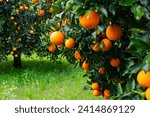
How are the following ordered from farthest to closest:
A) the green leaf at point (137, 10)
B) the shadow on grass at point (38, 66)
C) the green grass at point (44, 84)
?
the shadow on grass at point (38, 66), the green grass at point (44, 84), the green leaf at point (137, 10)

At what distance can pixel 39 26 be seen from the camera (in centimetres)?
885

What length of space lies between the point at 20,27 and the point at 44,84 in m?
1.93

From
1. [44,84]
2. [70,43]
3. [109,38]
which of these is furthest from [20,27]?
[109,38]

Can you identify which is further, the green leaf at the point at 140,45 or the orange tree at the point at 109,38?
the orange tree at the point at 109,38

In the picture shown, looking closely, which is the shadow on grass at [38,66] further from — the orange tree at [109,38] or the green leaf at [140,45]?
the green leaf at [140,45]

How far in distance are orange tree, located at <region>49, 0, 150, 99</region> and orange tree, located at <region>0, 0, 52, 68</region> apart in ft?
14.8

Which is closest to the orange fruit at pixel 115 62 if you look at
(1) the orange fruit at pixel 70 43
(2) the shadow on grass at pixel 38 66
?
(1) the orange fruit at pixel 70 43

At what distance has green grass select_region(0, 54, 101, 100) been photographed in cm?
645

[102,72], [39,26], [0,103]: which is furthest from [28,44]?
[0,103]

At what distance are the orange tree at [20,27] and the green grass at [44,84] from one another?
0.56m

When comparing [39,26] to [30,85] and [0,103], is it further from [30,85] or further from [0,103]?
[0,103]

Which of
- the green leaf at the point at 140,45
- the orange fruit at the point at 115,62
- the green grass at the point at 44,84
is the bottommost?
the green grass at the point at 44,84

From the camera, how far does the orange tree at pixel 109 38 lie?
2.41 meters

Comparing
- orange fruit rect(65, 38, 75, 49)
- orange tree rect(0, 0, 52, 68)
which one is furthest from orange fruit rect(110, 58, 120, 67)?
orange tree rect(0, 0, 52, 68)
